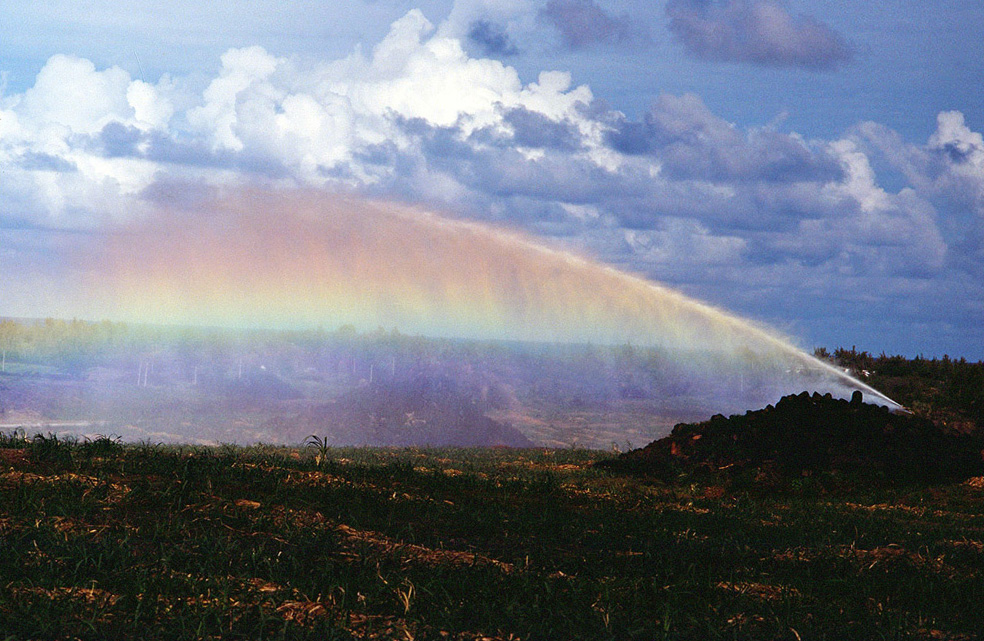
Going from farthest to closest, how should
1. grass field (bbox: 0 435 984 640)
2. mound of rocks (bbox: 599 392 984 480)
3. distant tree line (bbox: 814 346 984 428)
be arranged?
1. distant tree line (bbox: 814 346 984 428)
2. mound of rocks (bbox: 599 392 984 480)
3. grass field (bbox: 0 435 984 640)

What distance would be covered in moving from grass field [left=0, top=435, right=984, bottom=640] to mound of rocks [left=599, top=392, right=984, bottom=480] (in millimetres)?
3941

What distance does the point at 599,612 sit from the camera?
5863 millimetres

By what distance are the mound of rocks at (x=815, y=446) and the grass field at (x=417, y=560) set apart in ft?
12.9

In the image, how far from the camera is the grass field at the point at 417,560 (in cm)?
572

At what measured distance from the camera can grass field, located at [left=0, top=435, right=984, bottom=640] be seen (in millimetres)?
5719

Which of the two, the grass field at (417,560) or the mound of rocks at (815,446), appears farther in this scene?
the mound of rocks at (815,446)

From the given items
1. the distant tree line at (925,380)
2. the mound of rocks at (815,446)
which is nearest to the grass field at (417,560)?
the mound of rocks at (815,446)

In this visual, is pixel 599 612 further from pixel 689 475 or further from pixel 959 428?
pixel 959 428

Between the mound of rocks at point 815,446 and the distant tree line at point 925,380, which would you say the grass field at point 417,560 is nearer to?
the mound of rocks at point 815,446

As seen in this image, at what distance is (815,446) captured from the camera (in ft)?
52.5

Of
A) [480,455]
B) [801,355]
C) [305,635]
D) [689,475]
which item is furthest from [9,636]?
[801,355]

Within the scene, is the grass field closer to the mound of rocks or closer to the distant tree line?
the mound of rocks

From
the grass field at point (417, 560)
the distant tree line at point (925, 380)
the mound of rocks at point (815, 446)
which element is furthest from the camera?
the distant tree line at point (925, 380)

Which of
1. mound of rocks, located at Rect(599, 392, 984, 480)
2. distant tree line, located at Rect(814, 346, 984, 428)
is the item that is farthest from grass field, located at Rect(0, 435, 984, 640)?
distant tree line, located at Rect(814, 346, 984, 428)
